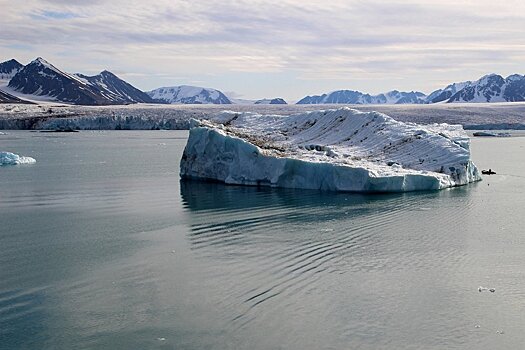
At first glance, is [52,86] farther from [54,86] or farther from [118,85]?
[118,85]

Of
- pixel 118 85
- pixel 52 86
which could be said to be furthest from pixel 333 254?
pixel 118 85

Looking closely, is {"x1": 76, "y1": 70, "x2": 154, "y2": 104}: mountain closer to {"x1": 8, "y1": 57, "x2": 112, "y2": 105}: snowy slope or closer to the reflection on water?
{"x1": 8, "y1": 57, "x2": 112, "y2": 105}: snowy slope

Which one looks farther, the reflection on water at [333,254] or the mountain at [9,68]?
the mountain at [9,68]

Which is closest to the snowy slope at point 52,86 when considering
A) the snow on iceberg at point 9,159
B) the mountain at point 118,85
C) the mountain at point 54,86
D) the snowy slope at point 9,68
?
the mountain at point 54,86

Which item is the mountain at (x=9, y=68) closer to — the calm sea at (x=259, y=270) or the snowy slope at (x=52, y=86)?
the snowy slope at (x=52, y=86)

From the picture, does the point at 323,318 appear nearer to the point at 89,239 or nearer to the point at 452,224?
the point at 89,239

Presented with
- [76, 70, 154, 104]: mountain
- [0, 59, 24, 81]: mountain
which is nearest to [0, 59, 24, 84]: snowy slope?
[0, 59, 24, 81]: mountain
